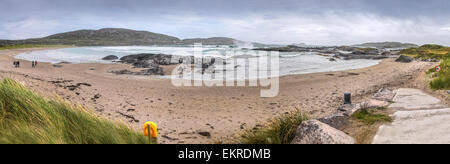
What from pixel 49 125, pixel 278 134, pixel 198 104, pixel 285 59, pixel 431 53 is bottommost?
pixel 198 104

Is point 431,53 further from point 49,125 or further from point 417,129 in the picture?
point 49,125

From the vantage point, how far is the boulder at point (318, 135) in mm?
3389

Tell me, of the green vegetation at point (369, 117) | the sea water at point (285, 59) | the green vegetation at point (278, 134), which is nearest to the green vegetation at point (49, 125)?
the green vegetation at point (278, 134)

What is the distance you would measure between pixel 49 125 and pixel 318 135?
401 cm

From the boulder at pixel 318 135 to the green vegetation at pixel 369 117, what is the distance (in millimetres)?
1422

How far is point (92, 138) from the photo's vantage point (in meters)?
3.31

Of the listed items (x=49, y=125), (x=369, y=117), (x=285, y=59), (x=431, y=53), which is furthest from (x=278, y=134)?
(x=431, y=53)

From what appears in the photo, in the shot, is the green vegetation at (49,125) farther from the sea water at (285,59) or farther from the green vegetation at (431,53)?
the green vegetation at (431,53)

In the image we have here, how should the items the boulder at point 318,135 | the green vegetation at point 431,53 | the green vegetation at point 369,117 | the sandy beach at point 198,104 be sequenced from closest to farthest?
the boulder at point 318,135 → the green vegetation at point 369,117 → the sandy beach at point 198,104 → the green vegetation at point 431,53

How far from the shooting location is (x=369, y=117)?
491 cm
